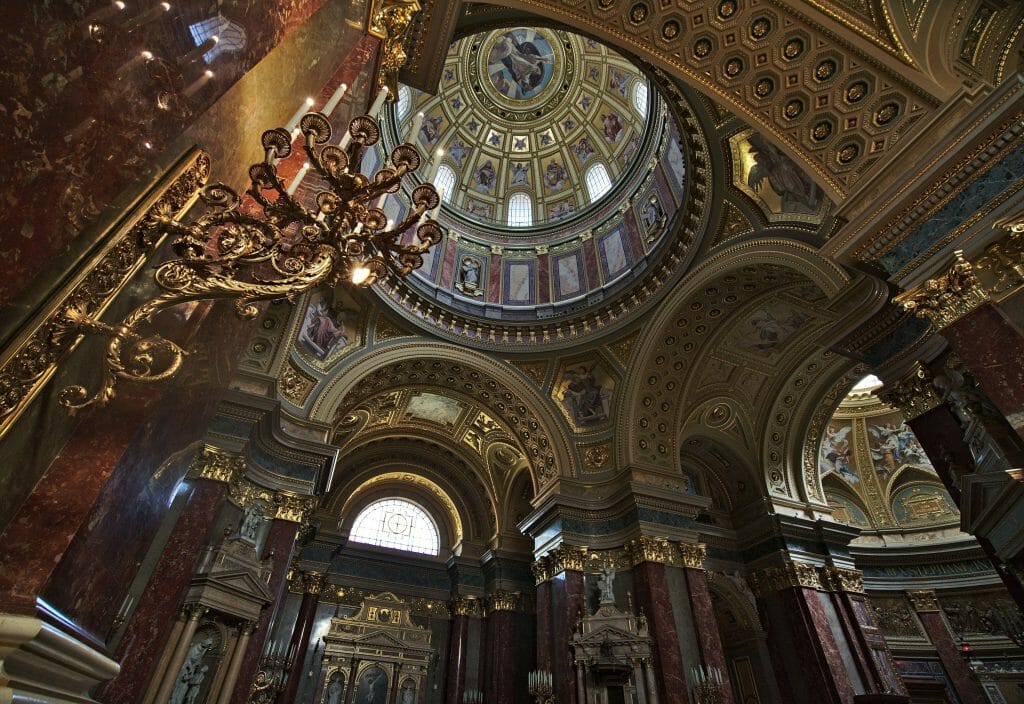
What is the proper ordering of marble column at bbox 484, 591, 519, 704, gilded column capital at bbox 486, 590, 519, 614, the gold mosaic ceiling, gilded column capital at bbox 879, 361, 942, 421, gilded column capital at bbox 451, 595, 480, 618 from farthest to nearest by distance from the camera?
the gold mosaic ceiling, gilded column capital at bbox 451, 595, 480, 618, gilded column capital at bbox 486, 590, 519, 614, marble column at bbox 484, 591, 519, 704, gilded column capital at bbox 879, 361, 942, 421

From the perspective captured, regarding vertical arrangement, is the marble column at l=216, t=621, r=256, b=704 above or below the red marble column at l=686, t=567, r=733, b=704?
below

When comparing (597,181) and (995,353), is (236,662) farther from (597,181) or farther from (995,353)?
(597,181)

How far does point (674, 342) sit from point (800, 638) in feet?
23.1

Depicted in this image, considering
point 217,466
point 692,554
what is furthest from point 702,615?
point 217,466

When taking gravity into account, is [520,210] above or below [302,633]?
above

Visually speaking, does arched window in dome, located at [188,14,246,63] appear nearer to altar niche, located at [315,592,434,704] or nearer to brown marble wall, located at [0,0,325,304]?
brown marble wall, located at [0,0,325,304]

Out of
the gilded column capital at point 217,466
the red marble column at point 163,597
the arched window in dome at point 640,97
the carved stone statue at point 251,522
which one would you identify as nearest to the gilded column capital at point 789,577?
the carved stone statue at point 251,522

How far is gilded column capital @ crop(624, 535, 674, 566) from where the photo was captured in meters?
10.7

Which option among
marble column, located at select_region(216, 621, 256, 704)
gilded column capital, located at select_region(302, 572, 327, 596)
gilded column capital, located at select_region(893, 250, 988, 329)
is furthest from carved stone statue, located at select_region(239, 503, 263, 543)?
gilded column capital, located at select_region(893, 250, 988, 329)

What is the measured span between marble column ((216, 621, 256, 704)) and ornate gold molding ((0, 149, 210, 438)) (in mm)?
7010

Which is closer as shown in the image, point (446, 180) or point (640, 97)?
point (640, 97)

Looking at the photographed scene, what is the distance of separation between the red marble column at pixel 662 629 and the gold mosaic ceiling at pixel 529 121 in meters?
10.3

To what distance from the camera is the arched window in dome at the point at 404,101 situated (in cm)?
1469

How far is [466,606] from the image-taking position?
14.2 m
